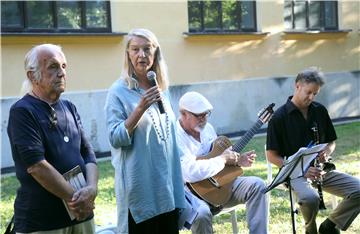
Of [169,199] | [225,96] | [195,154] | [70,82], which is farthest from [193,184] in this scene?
[225,96]

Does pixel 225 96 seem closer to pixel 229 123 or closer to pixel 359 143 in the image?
pixel 229 123

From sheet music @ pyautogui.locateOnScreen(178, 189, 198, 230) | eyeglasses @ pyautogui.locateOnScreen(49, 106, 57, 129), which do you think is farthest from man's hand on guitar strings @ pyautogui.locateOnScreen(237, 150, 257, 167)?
eyeglasses @ pyautogui.locateOnScreen(49, 106, 57, 129)

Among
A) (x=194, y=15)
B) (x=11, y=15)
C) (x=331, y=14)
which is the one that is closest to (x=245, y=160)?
(x=11, y=15)

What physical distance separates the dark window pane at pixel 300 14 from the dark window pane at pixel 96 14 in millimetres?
5110

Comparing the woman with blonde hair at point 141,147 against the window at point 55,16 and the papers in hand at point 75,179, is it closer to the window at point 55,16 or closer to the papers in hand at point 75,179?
the papers in hand at point 75,179

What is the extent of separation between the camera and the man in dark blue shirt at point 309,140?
500cm

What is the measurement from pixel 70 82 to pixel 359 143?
17.6 feet

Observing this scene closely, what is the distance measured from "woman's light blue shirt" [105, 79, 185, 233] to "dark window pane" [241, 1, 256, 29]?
361 inches

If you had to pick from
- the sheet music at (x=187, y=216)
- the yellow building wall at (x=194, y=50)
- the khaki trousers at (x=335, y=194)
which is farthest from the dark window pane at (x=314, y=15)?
the sheet music at (x=187, y=216)

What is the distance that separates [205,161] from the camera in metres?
4.44

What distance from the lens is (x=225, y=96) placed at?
11922mm

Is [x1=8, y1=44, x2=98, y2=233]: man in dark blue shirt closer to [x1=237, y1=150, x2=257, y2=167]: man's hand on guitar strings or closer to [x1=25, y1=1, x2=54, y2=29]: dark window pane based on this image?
[x1=237, y1=150, x2=257, y2=167]: man's hand on guitar strings

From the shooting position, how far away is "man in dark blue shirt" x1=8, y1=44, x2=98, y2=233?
9.86 feet

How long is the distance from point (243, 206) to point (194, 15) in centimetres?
665
